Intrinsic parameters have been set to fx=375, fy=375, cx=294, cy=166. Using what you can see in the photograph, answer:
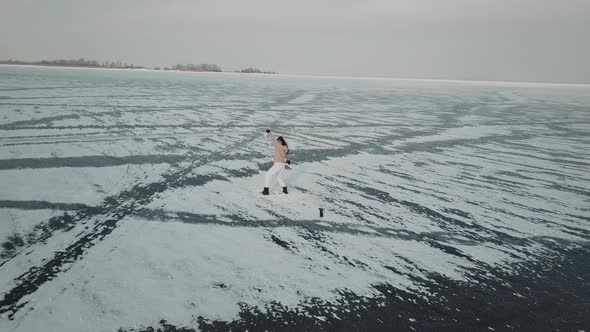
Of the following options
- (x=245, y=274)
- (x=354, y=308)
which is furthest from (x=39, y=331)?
(x=354, y=308)

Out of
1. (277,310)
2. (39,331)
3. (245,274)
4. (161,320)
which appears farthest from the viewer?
(245,274)

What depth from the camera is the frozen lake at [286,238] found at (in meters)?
3.38

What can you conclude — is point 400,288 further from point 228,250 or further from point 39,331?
point 39,331

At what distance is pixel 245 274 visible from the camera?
13.0 ft

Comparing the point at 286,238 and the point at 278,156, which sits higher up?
the point at 278,156

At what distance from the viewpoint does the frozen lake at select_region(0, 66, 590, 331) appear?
3375mm

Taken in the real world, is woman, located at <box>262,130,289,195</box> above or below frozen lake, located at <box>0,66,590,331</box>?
above

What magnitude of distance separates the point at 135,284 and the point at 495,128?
15624 mm

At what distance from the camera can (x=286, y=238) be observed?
15.9 feet

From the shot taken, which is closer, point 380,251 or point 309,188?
point 380,251

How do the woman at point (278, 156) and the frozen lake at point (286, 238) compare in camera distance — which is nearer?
the frozen lake at point (286, 238)

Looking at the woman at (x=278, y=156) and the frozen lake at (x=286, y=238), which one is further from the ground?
the woman at (x=278, y=156)

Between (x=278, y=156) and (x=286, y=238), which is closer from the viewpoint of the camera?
(x=286, y=238)

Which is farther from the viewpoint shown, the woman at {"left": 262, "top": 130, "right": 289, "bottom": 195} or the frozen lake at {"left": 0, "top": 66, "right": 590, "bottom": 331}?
the woman at {"left": 262, "top": 130, "right": 289, "bottom": 195}
